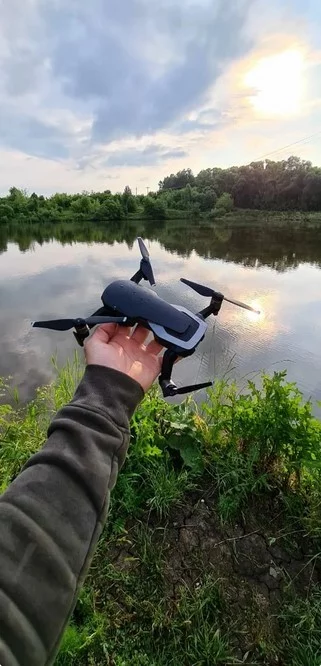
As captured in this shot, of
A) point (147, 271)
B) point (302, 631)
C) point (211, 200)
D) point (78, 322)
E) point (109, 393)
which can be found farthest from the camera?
point (211, 200)

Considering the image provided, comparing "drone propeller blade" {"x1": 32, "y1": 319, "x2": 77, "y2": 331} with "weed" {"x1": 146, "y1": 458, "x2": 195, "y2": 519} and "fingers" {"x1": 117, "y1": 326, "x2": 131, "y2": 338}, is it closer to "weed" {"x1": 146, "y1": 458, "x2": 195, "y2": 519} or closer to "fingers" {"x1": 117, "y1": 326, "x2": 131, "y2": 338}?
"fingers" {"x1": 117, "y1": 326, "x2": 131, "y2": 338}

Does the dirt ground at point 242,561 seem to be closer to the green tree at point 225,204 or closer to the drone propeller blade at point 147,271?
the drone propeller blade at point 147,271

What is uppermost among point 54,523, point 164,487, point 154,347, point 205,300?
point 154,347

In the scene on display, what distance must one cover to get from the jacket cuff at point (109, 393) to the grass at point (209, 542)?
5.15 ft

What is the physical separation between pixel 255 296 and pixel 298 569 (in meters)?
11.8

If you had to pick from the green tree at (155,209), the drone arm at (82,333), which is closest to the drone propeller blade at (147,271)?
the drone arm at (82,333)

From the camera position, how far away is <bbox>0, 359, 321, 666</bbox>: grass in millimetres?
1917

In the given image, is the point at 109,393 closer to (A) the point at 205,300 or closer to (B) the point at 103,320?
(B) the point at 103,320

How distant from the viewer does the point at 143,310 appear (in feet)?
4.53

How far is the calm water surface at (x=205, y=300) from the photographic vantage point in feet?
24.0

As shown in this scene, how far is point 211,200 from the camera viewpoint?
63344mm

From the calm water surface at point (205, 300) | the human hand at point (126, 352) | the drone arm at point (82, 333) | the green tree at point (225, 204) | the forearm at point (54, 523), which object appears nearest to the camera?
the forearm at point (54, 523)

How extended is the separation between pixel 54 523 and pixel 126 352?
0.61 m

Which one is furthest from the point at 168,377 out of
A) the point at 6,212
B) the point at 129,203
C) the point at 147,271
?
the point at 129,203
